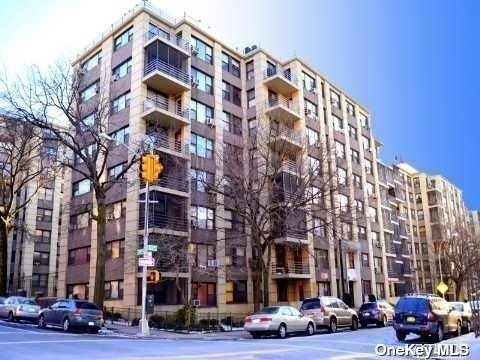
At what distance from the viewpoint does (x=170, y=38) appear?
1661 inches

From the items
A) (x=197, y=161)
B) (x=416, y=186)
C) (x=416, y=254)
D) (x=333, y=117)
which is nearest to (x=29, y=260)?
(x=197, y=161)

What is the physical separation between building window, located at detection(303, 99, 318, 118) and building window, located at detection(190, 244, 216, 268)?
19.1m

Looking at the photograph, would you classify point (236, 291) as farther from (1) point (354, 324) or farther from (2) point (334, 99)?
(2) point (334, 99)

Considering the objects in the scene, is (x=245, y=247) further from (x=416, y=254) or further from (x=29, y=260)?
(x=416, y=254)

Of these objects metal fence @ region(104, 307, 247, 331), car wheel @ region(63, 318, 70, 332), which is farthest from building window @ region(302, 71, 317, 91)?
car wheel @ region(63, 318, 70, 332)

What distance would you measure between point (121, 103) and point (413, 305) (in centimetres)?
2906

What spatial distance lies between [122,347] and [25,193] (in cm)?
5133

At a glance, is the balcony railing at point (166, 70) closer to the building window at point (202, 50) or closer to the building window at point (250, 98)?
the building window at point (202, 50)

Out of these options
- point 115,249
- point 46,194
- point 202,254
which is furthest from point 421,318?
point 46,194

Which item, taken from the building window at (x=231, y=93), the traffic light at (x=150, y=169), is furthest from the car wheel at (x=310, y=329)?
the building window at (x=231, y=93)

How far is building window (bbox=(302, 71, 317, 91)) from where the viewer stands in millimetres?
53800

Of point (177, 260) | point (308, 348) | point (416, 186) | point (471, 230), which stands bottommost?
point (308, 348)

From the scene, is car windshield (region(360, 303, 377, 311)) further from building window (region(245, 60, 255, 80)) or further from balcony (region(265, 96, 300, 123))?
building window (region(245, 60, 255, 80))

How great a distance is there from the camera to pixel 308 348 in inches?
648
